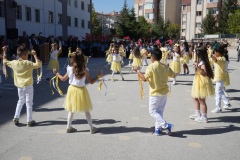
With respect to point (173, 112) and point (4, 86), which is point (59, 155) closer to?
point (173, 112)

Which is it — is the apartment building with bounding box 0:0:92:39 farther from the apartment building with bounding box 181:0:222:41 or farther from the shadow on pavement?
the apartment building with bounding box 181:0:222:41

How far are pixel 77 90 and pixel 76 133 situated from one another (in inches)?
34.7

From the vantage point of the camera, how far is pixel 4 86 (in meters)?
9.57

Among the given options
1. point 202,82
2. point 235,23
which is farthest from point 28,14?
point 235,23

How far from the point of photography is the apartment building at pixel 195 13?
58.0m

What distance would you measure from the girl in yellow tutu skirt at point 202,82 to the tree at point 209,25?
174ft

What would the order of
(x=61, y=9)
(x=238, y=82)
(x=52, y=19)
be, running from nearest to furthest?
(x=238, y=82)
(x=52, y=19)
(x=61, y=9)

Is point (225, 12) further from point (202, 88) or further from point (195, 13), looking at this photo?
point (202, 88)

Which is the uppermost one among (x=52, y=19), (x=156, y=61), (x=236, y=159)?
(x=52, y=19)

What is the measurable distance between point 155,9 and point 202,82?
67026 mm

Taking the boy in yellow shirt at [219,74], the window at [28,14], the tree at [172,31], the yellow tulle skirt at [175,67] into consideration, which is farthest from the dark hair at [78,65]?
the tree at [172,31]

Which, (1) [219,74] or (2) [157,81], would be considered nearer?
(2) [157,81]

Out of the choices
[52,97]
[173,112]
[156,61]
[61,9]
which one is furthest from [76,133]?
[61,9]

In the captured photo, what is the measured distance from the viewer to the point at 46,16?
2867 cm
